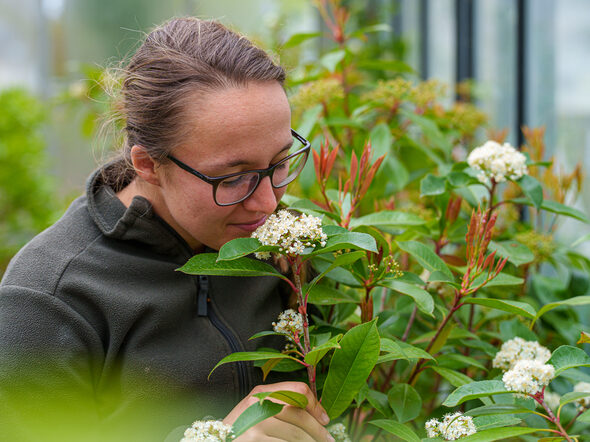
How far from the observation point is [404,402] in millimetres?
961

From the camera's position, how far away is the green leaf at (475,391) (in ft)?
2.55

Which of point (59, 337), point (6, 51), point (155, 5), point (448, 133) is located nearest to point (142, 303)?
point (59, 337)

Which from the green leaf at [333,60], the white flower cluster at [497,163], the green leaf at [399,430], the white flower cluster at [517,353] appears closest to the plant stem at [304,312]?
the green leaf at [399,430]

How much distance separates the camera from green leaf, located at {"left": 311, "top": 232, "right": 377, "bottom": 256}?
790 mm

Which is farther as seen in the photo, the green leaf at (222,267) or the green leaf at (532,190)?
the green leaf at (532,190)

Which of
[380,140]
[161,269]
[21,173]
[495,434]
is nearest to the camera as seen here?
[495,434]

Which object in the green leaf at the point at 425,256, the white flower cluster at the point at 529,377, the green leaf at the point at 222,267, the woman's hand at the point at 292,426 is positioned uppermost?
the green leaf at the point at 222,267

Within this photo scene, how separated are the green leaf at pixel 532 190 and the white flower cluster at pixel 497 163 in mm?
20

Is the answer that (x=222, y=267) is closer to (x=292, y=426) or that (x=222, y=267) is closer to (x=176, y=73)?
(x=292, y=426)

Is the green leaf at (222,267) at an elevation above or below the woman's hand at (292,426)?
above

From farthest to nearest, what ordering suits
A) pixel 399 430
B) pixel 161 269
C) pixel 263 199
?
pixel 161 269, pixel 263 199, pixel 399 430

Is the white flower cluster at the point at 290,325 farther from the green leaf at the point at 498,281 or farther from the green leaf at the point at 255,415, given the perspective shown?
the green leaf at the point at 498,281

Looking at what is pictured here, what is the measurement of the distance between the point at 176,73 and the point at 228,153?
171 mm

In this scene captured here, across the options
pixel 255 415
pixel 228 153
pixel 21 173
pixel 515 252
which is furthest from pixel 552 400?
pixel 21 173
